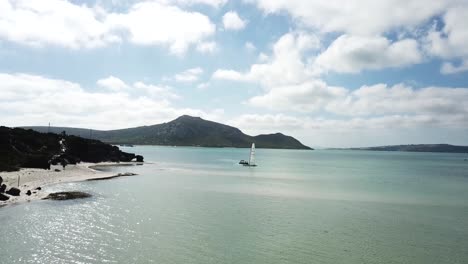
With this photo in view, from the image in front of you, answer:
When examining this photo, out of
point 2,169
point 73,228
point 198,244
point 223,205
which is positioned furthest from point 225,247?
point 2,169

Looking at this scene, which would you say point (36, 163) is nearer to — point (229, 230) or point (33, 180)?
point (33, 180)

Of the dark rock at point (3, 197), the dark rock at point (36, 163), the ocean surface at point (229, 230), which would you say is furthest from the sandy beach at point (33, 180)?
the ocean surface at point (229, 230)

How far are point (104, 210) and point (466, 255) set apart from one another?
43.6m

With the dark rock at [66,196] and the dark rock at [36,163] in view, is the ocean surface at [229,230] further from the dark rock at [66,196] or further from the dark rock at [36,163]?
Answer: the dark rock at [36,163]

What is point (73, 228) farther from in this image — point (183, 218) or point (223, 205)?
point (223, 205)

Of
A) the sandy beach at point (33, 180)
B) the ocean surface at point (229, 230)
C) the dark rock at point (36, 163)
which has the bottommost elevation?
the ocean surface at point (229, 230)

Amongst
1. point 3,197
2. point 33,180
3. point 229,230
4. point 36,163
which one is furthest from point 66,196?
point 36,163

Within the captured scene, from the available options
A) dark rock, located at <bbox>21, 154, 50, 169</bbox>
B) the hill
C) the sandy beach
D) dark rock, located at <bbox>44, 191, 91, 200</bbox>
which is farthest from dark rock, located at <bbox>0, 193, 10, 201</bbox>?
dark rock, located at <bbox>21, 154, 50, 169</bbox>

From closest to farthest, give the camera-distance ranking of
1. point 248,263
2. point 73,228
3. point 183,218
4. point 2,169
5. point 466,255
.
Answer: point 248,263 < point 466,255 < point 73,228 < point 183,218 < point 2,169

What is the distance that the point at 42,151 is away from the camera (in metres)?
115

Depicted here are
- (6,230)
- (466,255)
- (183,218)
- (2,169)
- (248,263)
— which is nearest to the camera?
(248,263)

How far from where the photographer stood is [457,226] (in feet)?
146

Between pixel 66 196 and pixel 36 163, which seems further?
pixel 36 163

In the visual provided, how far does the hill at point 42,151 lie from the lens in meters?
88.0
